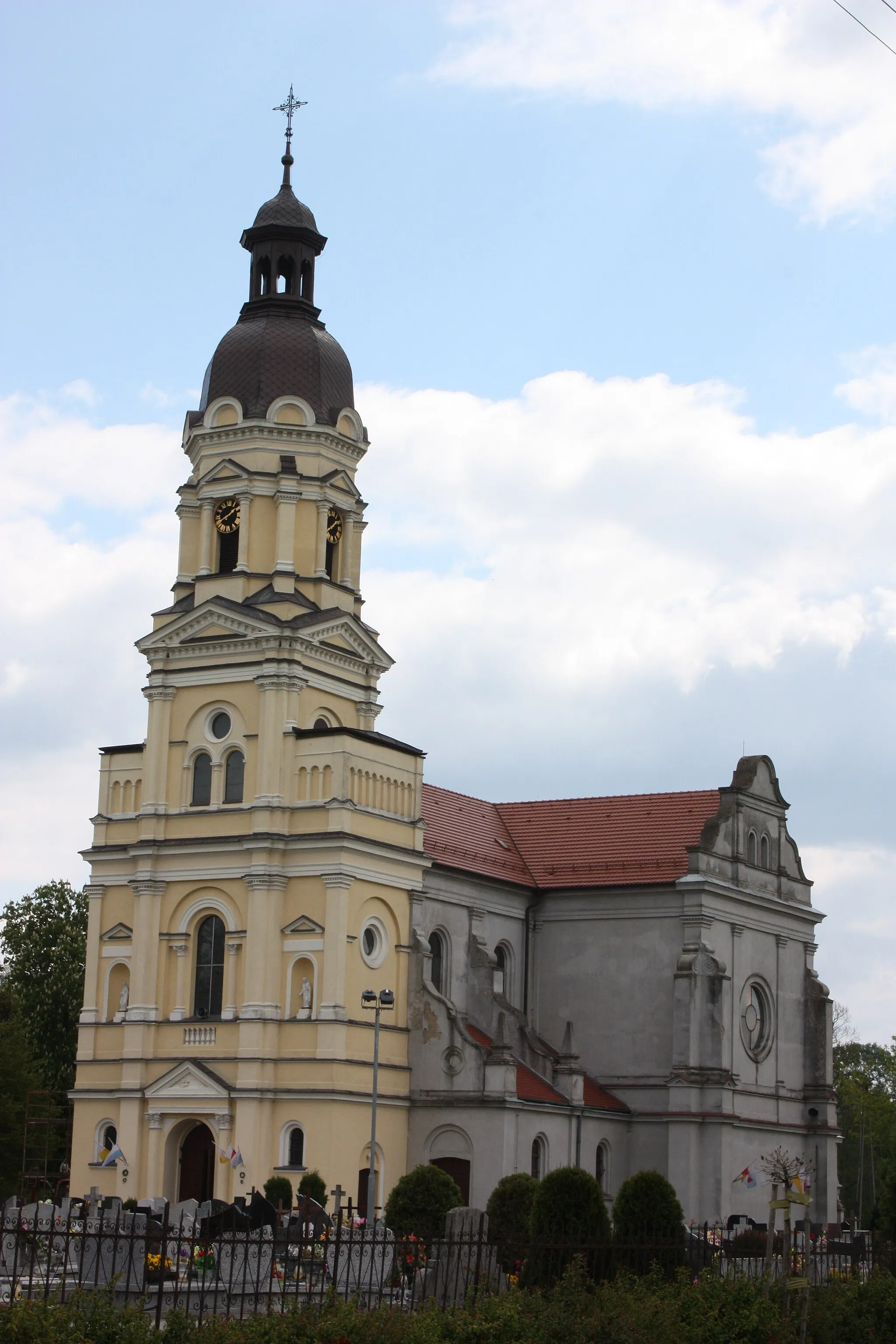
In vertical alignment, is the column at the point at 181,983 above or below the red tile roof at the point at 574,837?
below

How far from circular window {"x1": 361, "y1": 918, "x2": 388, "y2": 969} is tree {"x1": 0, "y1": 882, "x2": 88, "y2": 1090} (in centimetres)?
2313

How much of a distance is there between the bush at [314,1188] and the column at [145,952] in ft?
27.8

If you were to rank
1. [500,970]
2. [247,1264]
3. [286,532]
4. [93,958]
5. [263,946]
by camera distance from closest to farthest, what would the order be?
[247,1264] → [263,946] → [93,958] → [286,532] → [500,970]

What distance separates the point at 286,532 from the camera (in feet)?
197

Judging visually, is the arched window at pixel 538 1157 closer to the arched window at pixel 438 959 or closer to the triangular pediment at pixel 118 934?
the arched window at pixel 438 959

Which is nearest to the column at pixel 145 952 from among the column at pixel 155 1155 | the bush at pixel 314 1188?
the column at pixel 155 1155

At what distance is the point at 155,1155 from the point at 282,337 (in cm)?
2528

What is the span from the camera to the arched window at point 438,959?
61562mm

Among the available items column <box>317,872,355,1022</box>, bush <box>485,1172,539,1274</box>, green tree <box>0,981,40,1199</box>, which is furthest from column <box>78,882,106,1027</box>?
bush <box>485,1172,539,1274</box>

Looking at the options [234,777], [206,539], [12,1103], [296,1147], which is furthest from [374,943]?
[12,1103]

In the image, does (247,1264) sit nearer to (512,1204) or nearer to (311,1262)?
(311,1262)

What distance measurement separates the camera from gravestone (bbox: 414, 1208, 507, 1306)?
2911cm

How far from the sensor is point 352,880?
56.2 m

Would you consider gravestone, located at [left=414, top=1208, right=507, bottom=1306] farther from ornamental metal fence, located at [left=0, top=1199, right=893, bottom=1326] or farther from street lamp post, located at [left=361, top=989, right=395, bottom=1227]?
street lamp post, located at [left=361, top=989, right=395, bottom=1227]
